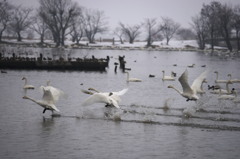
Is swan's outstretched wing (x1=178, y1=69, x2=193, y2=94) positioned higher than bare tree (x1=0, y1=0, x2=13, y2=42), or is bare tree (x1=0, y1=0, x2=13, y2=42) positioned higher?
bare tree (x1=0, y1=0, x2=13, y2=42)

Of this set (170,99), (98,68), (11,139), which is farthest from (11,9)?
(11,139)

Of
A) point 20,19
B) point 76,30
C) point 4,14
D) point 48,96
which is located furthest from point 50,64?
point 76,30

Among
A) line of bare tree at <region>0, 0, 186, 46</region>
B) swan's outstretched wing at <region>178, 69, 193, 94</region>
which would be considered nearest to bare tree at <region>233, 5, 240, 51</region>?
line of bare tree at <region>0, 0, 186, 46</region>

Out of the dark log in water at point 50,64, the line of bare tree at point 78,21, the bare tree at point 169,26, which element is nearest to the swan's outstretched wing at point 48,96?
the dark log in water at point 50,64

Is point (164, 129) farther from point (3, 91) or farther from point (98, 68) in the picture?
point (98, 68)

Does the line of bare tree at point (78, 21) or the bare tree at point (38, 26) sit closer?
the line of bare tree at point (78, 21)

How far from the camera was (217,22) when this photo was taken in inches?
3794

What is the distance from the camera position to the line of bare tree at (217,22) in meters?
92.2

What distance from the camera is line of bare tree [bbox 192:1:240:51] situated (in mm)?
92250

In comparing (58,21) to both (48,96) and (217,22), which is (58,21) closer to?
(217,22)

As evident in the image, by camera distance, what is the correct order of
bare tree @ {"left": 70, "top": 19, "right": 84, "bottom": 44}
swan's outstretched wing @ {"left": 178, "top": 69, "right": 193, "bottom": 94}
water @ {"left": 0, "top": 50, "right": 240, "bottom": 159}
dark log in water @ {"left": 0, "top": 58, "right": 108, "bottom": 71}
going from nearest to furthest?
water @ {"left": 0, "top": 50, "right": 240, "bottom": 159}
swan's outstretched wing @ {"left": 178, "top": 69, "right": 193, "bottom": 94}
dark log in water @ {"left": 0, "top": 58, "right": 108, "bottom": 71}
bare tree @ {"left": 70, "top": 19, "right": 84, "bottom": 44}

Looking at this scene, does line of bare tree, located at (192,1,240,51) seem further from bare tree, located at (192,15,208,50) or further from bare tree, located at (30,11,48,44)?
bare tree, located at (30,11,48,44)

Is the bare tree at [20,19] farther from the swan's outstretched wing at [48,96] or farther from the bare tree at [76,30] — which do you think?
the swan's outstretched wing at [48,96]

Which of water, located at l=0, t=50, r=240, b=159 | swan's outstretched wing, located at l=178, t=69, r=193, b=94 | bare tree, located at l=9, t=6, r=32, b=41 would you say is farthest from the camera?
bare tree, located at l=9, t=6, r=32, b=41
